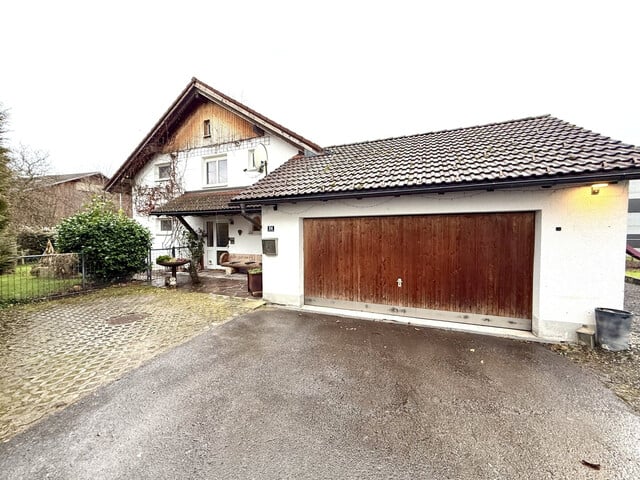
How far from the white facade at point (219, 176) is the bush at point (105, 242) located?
10.3 feet

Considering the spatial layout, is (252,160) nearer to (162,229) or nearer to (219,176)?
(219,176)

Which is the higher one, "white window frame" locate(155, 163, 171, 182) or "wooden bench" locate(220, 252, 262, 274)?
"white window frame" locate(155, 163, 171, 182)

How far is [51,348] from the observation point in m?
4.68

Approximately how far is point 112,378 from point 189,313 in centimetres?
293

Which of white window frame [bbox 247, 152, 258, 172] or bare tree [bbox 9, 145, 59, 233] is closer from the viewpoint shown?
white window frame [bbox 247, 152, 258, 172]

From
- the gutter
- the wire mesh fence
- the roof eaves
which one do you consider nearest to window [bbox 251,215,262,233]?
the gutter

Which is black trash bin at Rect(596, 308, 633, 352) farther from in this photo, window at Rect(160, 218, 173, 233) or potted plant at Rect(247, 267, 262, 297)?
window at Rect(160, 218, 173, 233)

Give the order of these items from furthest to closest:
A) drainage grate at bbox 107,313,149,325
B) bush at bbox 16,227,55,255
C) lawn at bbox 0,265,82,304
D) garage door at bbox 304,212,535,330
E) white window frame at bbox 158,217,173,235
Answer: bush at bbox 16,227,55,255 → white window frame at bbox 158,217,173,235 → lawn at bbox 0,265,82,304 → drainage grate at bbox 107,313,149,325 → garage door at bbox 304,212,535,330

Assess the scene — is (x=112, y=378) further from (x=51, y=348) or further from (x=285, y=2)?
(x=285, y=2)

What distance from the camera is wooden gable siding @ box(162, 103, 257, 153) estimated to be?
11766 mm

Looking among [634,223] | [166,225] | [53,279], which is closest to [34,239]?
[166,225]

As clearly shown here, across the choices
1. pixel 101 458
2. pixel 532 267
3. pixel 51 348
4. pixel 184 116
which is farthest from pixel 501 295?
pixel 184 116

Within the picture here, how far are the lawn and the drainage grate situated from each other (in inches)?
148

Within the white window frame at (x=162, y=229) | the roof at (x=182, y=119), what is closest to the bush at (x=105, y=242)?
the white window frame at (x=162, y=229)
